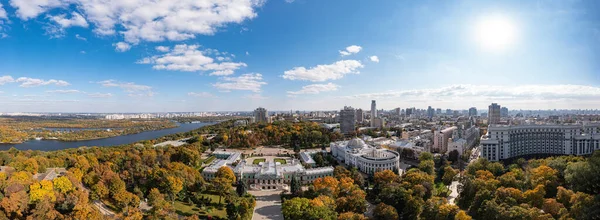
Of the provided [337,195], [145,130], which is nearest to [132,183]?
[337,195]

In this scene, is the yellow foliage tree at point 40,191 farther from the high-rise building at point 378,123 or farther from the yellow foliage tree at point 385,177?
the high-rise building at point 378,123

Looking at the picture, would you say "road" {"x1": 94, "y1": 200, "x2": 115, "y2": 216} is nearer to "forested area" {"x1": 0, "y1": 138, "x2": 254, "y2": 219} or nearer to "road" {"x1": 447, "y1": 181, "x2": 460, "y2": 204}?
"forested area" {"x1": 0, "y1": 138, "x2": 254, "y2": 219}

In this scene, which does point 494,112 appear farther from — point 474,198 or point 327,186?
point 327,186

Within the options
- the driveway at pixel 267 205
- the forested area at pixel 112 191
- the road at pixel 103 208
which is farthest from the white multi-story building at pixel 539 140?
the road at pixel 103 208

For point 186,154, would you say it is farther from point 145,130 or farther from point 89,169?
point 145,130

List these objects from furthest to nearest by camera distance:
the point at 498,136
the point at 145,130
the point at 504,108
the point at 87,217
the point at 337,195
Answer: the point at 504,108 → the point at 145,130 → the point at 498,136 → the point at 337,195 → the point at 87,217

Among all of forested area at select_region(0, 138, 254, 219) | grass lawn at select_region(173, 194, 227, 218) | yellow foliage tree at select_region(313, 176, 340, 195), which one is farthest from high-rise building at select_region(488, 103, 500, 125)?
grass lawn at select_region(173, 194, 227, 218)

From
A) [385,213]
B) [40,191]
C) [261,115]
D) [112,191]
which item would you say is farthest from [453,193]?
[261,115]
